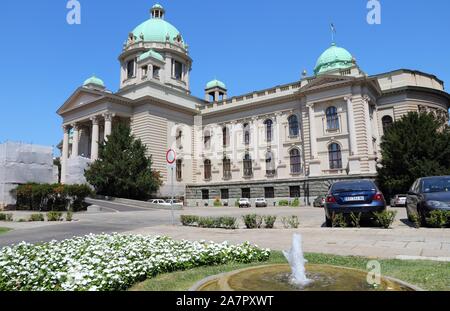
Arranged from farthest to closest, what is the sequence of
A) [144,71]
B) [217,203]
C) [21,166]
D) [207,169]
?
[144,71] < [207,169] < [217,203] < [21,166]

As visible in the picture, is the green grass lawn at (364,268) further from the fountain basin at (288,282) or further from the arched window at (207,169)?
the arched window at (207,169)

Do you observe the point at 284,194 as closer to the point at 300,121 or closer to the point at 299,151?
the point at 299,151

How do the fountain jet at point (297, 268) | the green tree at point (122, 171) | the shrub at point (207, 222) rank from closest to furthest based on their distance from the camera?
the fountain jet at point (297, 268) < the shrub at point (207, 222) < the green tree at point (122, 171)

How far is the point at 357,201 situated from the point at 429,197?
220 centimetres

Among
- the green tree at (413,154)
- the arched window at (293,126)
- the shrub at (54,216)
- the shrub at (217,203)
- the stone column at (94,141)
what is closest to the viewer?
the shrub at (54,216)

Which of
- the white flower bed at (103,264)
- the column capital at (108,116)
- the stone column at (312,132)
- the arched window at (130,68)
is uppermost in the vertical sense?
the arched window at (130,68)

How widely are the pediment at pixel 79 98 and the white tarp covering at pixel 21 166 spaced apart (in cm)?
1256

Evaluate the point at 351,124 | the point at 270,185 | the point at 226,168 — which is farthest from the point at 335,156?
the point at 226,168

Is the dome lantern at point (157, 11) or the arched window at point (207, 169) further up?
the dome lantern at point (157, 11)

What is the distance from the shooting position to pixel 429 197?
1065 centimetres

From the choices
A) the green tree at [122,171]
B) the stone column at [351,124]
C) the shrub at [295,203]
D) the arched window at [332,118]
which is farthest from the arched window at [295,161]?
the green tree at [122,171]

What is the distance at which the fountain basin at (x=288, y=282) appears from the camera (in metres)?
3.56

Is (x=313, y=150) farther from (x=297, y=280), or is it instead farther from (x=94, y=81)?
(x=94, y=81)

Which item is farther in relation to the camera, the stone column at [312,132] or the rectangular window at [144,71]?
the rectangular window at [144,71]
